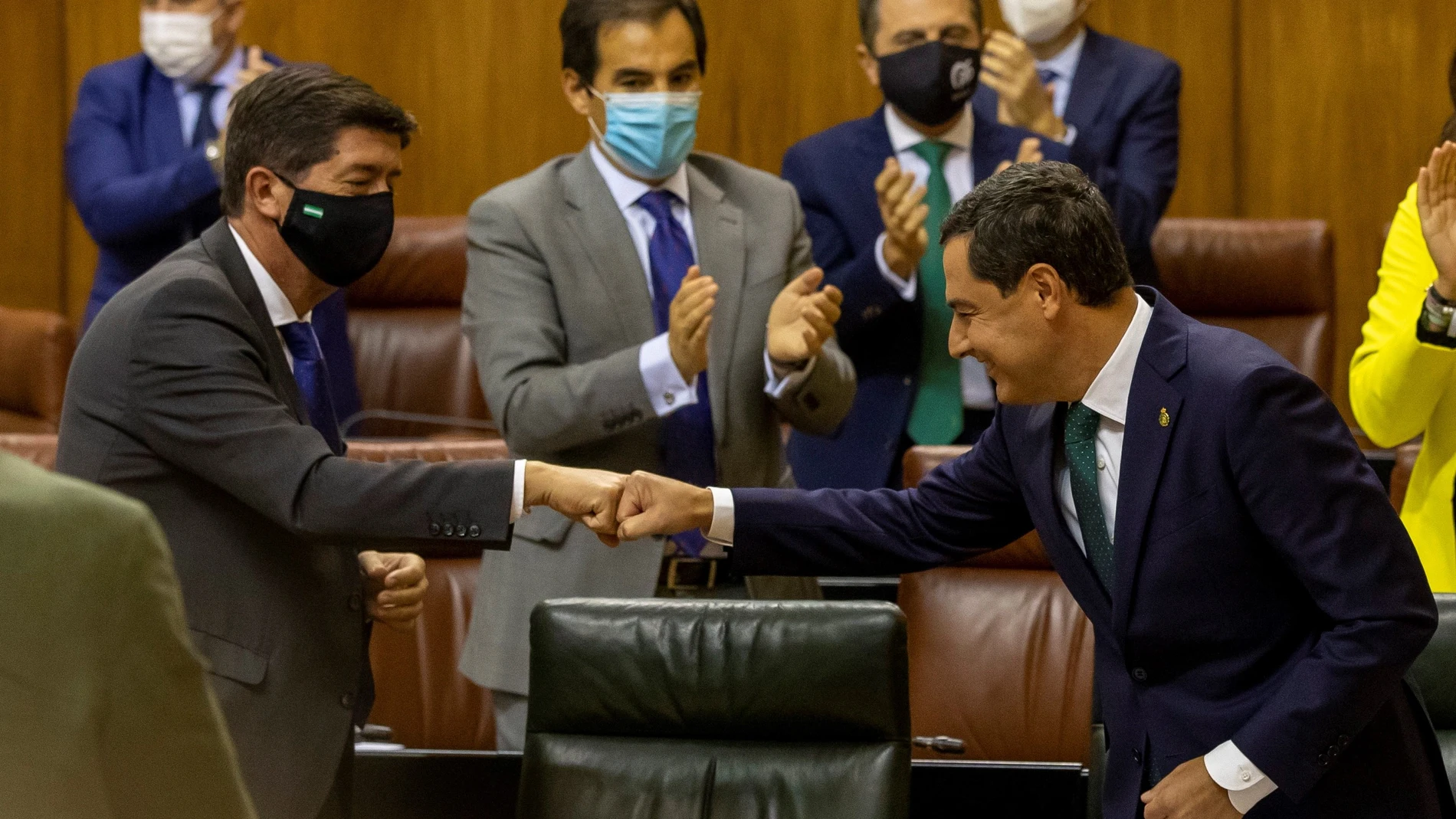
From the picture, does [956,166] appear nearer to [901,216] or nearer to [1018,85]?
[1018,85]

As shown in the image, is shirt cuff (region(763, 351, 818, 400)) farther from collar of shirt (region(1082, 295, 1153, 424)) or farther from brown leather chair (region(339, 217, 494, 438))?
brown leather chair (region(339, 217, 494, 438))

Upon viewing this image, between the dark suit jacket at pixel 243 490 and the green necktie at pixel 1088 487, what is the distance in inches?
25.6

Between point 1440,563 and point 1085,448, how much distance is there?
89 centimetres

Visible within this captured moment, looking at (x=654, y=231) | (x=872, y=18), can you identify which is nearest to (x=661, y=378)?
(x=654, y=231)

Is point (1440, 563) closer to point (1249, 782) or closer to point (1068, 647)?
point (1068, 647)

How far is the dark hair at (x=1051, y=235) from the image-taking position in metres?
1.79

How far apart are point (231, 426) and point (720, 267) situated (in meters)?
1.00

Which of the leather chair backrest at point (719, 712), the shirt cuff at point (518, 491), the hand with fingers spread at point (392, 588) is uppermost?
the shirt cuff at point (518, 491)

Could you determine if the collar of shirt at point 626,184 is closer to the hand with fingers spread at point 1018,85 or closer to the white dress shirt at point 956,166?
the white dress shirt at point 956,166

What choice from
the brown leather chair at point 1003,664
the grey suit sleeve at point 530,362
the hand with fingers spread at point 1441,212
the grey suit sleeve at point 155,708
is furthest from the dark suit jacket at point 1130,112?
the grey suit sleeve at point 155,708

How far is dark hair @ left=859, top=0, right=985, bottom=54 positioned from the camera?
321 centimetres

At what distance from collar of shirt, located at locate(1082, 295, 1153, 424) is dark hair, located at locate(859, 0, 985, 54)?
1499mm

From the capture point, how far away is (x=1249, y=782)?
1.69 m

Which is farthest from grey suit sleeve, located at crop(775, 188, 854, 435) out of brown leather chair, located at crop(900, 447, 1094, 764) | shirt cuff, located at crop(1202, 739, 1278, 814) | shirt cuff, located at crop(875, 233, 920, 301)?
shirt cuff, located at crop(1202, 739, 1278, 814)
